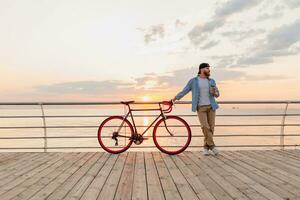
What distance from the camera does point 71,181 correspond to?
5.61m

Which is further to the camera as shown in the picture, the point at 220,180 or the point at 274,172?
the point at 274,172

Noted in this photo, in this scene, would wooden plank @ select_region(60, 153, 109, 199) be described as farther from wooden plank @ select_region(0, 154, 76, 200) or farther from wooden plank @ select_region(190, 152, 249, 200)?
wooden plank @ select_region(190, 152, 249, 200)

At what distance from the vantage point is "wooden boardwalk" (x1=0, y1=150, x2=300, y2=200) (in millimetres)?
4832

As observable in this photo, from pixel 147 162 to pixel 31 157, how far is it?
8.26ft

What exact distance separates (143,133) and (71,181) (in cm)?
292

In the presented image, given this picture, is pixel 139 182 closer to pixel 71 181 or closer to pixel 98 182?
pixel 98 182

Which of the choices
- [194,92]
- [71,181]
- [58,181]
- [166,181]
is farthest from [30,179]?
[194,92]

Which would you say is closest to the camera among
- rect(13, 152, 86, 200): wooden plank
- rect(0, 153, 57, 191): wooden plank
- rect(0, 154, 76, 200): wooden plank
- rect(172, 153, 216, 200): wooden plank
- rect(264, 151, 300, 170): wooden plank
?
rect(172, 153, 216, 200): wooden plank

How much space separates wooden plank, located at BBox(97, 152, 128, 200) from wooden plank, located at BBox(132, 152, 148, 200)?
251 mm

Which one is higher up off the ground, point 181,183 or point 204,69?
point 204,69

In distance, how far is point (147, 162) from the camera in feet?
24.0

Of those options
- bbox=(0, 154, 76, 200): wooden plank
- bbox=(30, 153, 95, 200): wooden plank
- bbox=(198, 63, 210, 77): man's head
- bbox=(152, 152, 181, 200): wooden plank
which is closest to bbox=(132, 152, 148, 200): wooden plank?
bbox=(152, 152, 181, 200): wooden plank

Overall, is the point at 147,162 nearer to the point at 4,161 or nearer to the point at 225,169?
the point at 225,169

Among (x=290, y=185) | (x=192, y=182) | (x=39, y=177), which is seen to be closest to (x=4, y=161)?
(x=39, y=177)
